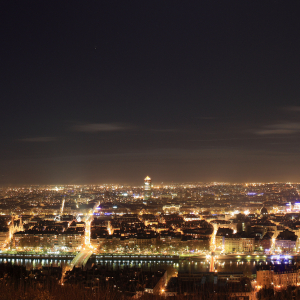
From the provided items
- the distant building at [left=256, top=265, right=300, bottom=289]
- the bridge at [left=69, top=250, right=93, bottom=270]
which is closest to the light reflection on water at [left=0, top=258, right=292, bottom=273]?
the bridge at [left=69, top=250, right=93, bottom=270]

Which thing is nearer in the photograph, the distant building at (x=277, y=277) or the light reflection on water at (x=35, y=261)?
the distant building at (x=277, y=277)

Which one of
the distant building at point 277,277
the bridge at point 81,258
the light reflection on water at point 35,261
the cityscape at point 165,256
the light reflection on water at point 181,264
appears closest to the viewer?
the cityscape at point 165,256

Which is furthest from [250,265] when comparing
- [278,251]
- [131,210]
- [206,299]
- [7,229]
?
[131,210]

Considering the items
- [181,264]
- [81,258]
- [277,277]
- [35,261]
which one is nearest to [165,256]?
[181,264]

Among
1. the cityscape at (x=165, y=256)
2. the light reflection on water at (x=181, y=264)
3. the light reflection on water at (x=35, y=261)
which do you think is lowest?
the light reflection on water at (x=35, y=261)

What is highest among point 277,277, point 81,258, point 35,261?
point 277,277

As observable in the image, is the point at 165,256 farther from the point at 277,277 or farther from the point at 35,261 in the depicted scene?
the point at 277,277

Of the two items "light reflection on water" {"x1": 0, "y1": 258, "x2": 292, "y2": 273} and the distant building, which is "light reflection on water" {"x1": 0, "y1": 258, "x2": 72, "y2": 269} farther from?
the distant building

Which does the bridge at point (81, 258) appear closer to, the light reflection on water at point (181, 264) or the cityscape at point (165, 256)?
the cityscape at point (165, 256)

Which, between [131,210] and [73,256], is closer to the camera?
[73,256]

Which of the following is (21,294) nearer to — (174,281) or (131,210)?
(174,281)

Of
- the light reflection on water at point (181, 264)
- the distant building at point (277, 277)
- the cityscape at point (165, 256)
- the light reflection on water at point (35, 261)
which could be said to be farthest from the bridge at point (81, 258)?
the distant building at point (277, 277)
